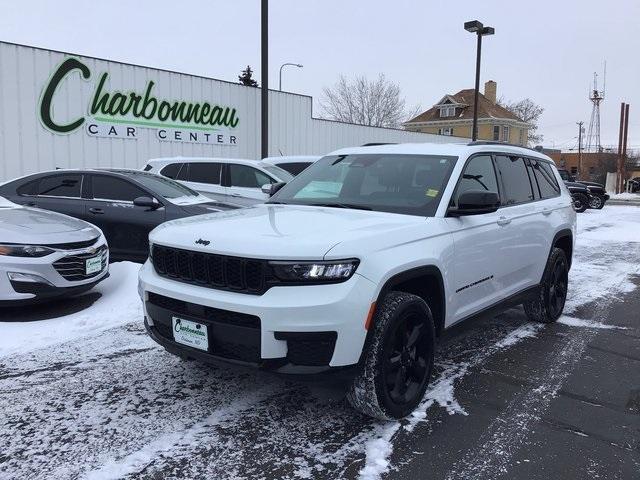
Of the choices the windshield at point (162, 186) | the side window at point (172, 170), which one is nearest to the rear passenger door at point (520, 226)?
the windshield at point (162, 186)

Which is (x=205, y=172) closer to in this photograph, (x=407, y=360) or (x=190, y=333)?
(x=190, y=333)

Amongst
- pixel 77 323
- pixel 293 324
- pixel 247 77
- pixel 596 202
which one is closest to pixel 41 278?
pixel 77 323

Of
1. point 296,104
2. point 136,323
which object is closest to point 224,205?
point 136,323

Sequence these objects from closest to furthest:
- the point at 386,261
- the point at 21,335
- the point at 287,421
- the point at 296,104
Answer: the point at 386,261
the point at 287,421
the point at 21,335
the point at 296,104

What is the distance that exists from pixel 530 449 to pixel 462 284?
122 centimetres

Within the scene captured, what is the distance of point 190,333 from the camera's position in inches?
135

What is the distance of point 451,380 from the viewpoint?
4.34m

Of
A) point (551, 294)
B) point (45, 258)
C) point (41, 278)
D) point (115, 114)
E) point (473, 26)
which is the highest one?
point (473, 26)

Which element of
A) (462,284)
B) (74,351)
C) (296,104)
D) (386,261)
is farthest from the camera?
(296,104)

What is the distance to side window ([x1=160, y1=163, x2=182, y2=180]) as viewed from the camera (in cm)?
1089

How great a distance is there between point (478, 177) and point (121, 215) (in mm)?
5228

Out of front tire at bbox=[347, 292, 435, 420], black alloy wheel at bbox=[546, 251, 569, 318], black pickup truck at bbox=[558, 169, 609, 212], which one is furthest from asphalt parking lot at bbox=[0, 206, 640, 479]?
black pickup truck at bbox=[558, 169, 609, 212]

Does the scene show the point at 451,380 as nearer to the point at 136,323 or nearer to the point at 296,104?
the point at 136,323

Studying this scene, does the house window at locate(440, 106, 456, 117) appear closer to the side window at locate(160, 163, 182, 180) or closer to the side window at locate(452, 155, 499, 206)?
the side window at locate(160, 163, 182, 180)
